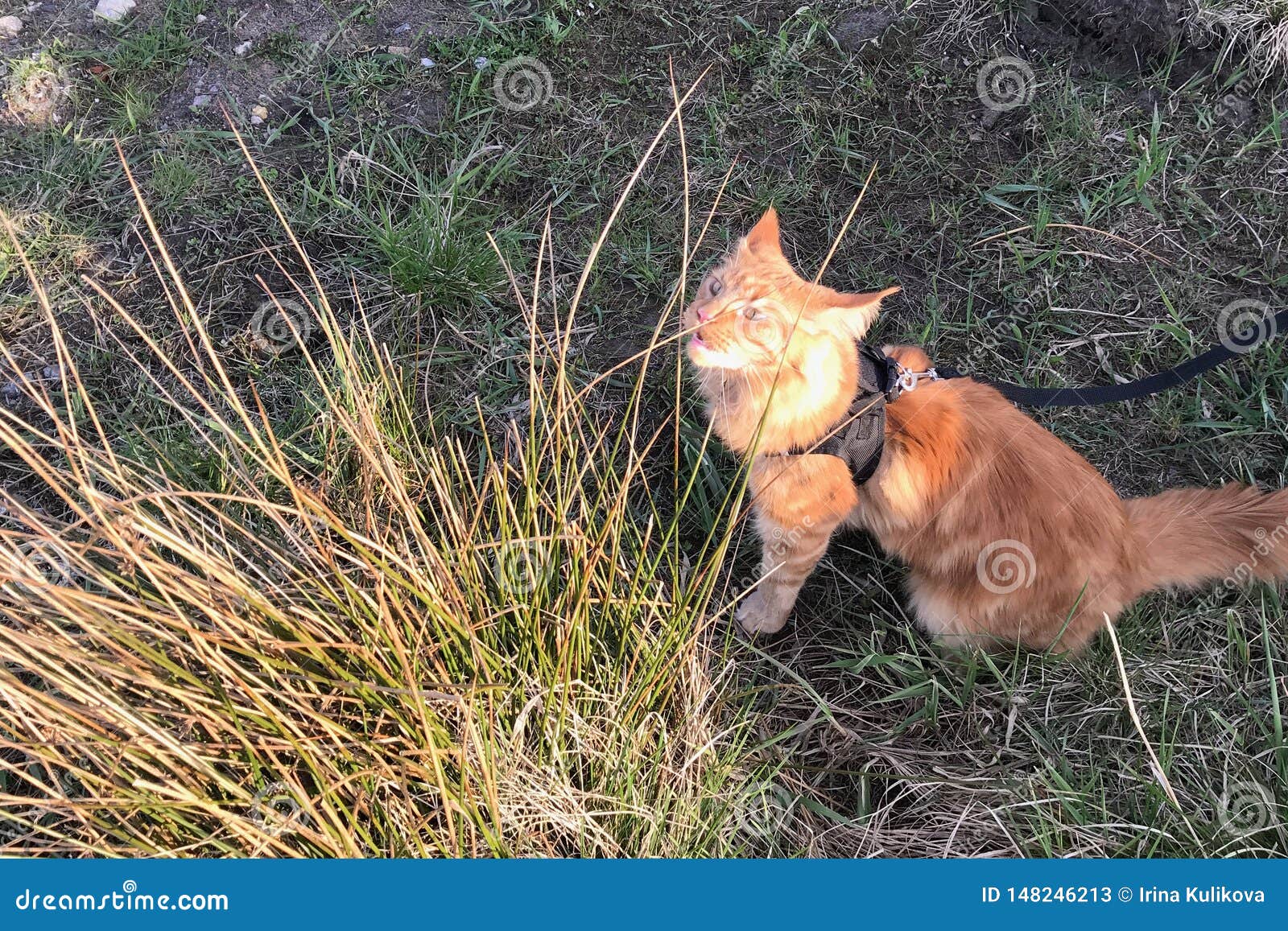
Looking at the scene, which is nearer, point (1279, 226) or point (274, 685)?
point (274, 685)

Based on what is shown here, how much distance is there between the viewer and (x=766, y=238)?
224 cm

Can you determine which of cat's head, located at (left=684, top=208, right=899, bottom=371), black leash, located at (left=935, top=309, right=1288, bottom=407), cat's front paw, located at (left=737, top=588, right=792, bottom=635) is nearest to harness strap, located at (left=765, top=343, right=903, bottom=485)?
cat's head, located at (left=684, top=208, right=899, bottom=371)

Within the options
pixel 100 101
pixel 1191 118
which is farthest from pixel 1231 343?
pixel 100 101

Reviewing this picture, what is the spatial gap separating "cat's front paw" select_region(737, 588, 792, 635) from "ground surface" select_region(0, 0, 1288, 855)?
91 millimetres

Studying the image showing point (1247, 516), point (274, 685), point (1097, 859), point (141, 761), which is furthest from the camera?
point (1247, 516)

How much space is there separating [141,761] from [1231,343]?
11.7 ft

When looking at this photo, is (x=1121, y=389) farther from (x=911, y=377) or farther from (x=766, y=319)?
(x=766, y=319)

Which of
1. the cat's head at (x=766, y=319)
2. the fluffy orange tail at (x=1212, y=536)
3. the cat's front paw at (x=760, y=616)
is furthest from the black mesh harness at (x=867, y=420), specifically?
the fluffy orange tail at (x=1212, y=536)

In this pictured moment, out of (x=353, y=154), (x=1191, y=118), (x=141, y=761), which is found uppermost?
(x=353, y=154)

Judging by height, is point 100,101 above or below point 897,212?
above

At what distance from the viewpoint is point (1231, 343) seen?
9.77ft

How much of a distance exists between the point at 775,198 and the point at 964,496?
67.2 inches

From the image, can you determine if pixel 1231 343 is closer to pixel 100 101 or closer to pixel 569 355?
pixel 569 355

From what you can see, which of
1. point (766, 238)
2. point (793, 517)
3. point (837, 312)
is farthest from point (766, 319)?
point (793, 517)
